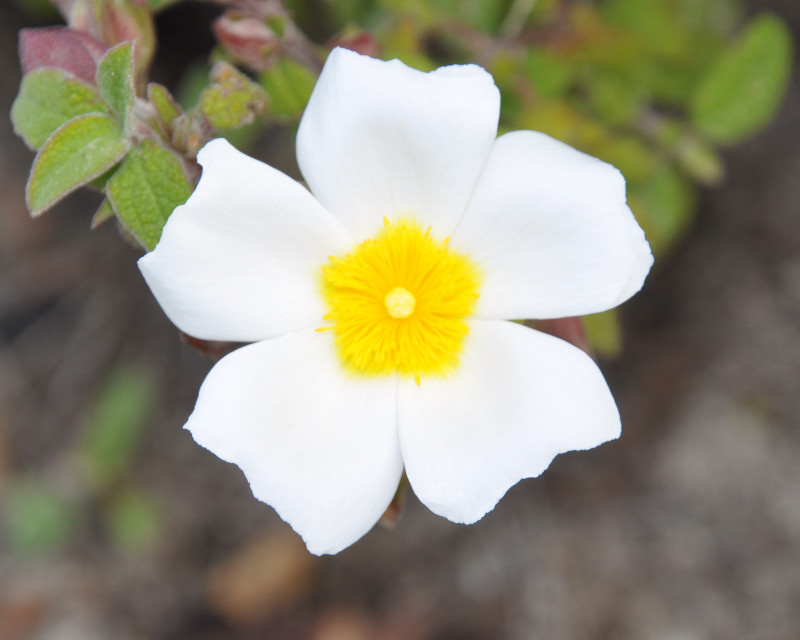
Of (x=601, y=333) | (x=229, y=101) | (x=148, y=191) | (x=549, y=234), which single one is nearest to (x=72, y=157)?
(x=148, y=191)

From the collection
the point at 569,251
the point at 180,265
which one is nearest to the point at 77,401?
the point at 180,265

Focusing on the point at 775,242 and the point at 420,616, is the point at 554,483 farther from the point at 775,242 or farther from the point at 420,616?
the point at 775,242

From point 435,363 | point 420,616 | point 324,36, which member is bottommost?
point 420,616

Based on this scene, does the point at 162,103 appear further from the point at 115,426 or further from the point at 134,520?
the point at 134,520

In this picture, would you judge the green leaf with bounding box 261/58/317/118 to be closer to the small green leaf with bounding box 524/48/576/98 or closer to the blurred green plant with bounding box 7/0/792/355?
the blurred green plant with bounding box 7/0/792/355

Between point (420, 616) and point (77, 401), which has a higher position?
point (420, 616)

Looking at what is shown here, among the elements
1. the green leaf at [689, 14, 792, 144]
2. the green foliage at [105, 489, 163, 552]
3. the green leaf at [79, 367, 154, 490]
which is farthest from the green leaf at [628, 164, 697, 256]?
the green foliage at [105, 489, 163, 552]

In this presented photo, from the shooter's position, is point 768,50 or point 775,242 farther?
point 775,242

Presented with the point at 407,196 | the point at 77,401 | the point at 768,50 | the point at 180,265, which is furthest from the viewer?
the point at 77,401
